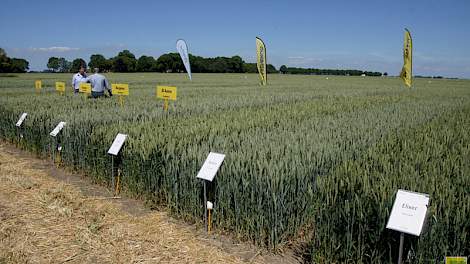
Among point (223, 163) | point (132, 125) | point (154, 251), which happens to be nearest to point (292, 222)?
point (223, 163)

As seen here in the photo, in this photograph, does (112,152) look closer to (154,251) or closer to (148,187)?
(148,187)

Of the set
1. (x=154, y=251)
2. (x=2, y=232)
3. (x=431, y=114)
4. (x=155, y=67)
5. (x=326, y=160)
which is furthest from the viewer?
(x=155, y=67)

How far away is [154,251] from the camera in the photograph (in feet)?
12.4

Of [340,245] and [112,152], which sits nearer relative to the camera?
[340,245]

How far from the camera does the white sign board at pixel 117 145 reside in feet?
17.6

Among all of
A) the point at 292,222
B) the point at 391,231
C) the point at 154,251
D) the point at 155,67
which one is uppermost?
the point at 155,67

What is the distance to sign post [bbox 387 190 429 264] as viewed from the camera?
8.41 feet

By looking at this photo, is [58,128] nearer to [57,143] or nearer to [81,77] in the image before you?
[57,143]

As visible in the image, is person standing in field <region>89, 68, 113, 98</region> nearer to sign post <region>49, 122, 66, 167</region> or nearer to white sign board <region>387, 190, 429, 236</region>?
→ sign post <region>49, 122, 66, 167</region>

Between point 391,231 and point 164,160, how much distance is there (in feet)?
9.58

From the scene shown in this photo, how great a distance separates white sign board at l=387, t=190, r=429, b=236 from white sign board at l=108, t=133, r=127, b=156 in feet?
13.0

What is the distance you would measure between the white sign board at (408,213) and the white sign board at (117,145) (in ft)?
13.0

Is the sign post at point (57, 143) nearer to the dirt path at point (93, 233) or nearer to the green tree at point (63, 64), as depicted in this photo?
the dirt path at point (93, 233)

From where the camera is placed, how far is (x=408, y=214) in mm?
2633
